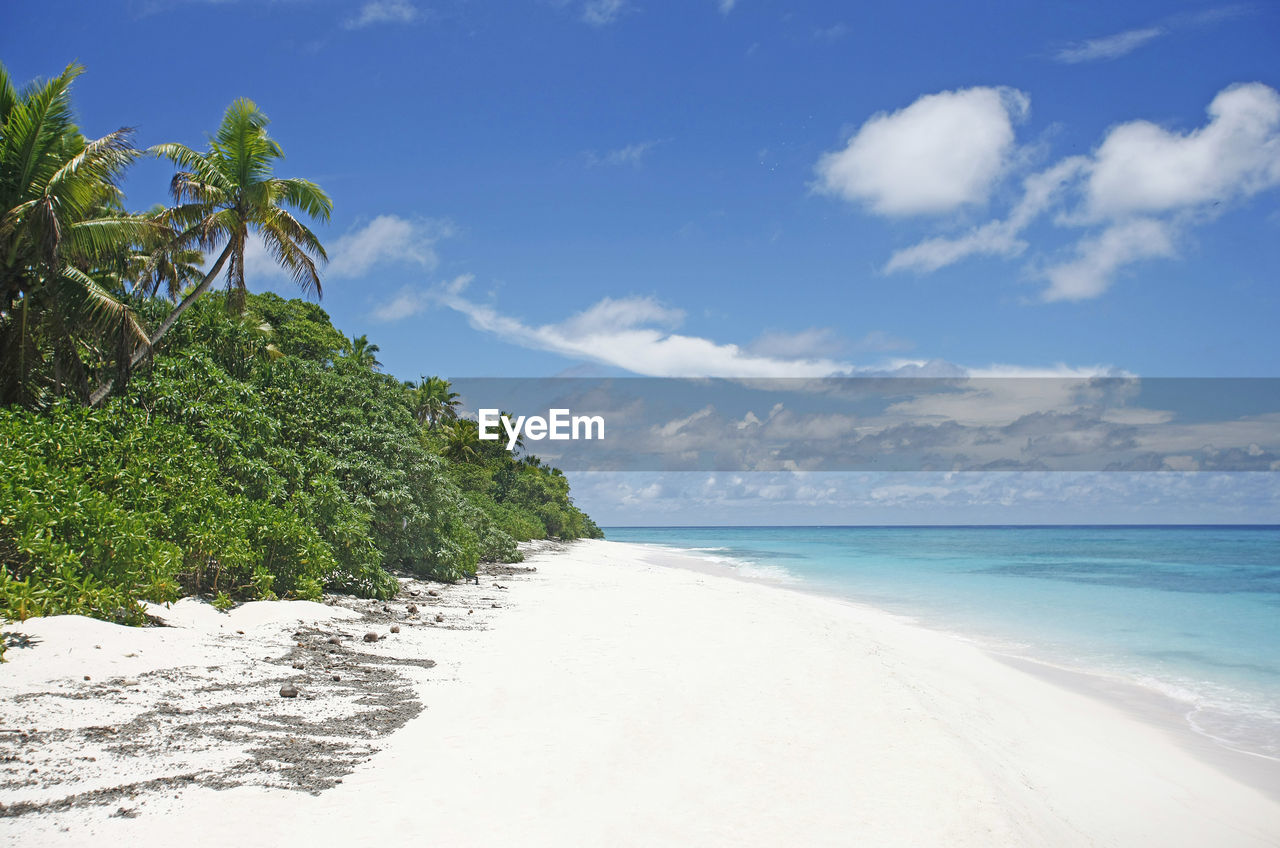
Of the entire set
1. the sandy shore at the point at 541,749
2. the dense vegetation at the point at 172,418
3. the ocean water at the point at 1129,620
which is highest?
the dense vegetation at the point at 172,418

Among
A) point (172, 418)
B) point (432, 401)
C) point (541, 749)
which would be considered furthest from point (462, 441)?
point (541, 749)

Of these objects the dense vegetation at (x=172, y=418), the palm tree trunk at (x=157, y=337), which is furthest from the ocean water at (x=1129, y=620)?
the palm tree trunk at (x=157, y=337)

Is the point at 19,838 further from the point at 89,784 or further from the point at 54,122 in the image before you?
the point at 54,122

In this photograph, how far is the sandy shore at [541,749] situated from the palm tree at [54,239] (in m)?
5.59

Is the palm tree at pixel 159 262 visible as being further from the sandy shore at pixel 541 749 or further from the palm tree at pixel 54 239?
the sandy shore at pixel 541 749

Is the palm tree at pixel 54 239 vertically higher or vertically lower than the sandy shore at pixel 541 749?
higher

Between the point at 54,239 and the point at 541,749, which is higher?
the point at 54,239

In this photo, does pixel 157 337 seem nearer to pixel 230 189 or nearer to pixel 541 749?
pixel 230 189

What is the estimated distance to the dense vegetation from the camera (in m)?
7.38

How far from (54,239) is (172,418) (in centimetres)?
300

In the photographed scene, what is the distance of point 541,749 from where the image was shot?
5730mm

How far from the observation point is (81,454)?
8609 millimetres

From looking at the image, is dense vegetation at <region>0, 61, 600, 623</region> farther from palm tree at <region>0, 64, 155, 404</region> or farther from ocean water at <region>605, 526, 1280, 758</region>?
ocean water at <region>605, 526, 1280, 758</region>

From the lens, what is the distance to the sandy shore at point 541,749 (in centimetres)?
434
